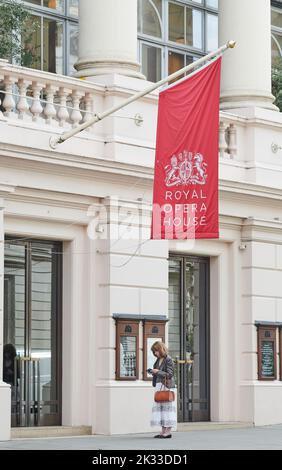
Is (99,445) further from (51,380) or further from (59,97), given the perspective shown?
(59,97)

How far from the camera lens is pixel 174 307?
28734 millimetres

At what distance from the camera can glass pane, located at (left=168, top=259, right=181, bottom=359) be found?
1125 inches

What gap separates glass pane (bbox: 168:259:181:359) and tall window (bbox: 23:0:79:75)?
4567 mm

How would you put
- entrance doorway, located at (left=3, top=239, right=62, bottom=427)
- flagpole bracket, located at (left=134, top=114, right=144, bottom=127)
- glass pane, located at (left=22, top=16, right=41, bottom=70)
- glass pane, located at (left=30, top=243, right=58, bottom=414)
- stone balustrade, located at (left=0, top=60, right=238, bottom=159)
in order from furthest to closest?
glass pane, located at (left=22, top=16, right=41, bottom=70) < flagpole bracket, located at (left=134, top=114, right=144, bottom=127) < glass pane, located at (left=30, top=243, right=58, bottom=414) < entrance doorway, located at (left=3, top=239, right=62, bottom=427) < stone balustrade, located at (left=0, top=60, right=238, bottom=159)

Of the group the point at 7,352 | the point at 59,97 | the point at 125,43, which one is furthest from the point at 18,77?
the point at 7,352

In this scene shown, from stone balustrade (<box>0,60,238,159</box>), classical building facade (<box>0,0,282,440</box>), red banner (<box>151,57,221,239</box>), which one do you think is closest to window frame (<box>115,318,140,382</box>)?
classical building facade (<box>0,0,282,440</box>)

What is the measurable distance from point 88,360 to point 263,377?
4499mm

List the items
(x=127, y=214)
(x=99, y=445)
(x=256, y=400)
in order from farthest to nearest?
1. (x=256, y=400)
2. (x=127, y=214)
3. (x=99, y=445)

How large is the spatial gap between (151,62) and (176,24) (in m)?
1.22

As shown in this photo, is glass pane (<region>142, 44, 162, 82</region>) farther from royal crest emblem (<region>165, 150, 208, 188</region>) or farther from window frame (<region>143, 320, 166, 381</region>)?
royal crest emblem (<region>165, 150, 208, 188</region>)

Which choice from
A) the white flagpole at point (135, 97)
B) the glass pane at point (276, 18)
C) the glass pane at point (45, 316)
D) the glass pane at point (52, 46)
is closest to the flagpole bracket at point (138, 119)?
the white flagpole at point (135, 97)

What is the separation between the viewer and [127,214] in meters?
26.7

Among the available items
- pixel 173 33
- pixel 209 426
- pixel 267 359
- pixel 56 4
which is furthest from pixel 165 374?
pixel 173 33

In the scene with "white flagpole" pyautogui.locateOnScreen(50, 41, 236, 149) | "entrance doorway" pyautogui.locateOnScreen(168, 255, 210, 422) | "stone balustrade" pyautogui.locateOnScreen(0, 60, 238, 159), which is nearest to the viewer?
"white flagpole" pyautogui.locateOnScreen(50, 41, 236, 149)
